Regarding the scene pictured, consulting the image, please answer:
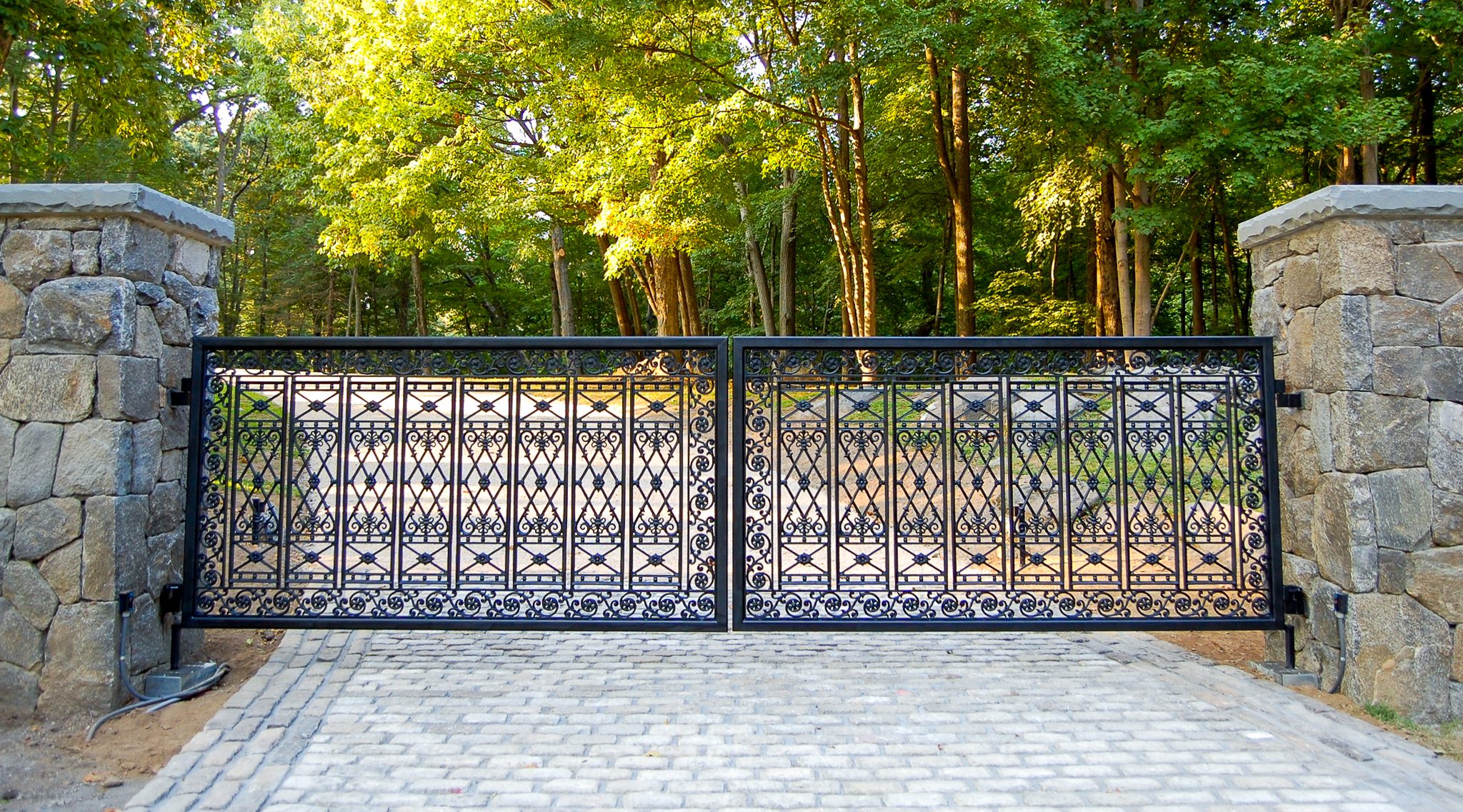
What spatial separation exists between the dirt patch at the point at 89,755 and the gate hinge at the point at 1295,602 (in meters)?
4.74

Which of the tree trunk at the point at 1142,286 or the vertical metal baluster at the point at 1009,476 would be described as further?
Answer: the tree trunk at the point at 1142,286

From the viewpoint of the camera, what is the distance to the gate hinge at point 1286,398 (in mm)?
3779

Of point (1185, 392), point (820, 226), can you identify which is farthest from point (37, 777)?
point (820, 226)

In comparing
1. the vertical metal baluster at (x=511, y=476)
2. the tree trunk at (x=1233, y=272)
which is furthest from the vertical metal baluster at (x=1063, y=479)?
the tree trunk at (x=1233, y=272)

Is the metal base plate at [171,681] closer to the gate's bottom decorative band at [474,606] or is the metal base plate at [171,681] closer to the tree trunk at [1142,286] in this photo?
the gate's bottom decorative band at [474,606]

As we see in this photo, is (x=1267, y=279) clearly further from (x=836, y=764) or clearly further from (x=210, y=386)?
(x=210, y=386)

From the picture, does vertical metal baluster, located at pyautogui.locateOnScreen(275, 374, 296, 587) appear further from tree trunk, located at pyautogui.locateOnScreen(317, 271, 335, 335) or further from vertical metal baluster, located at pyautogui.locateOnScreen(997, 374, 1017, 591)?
tree trunk, located at pyautogui.locateOnScreen(317, 271, 335, 335)

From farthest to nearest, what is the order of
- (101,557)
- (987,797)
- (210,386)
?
(210,386) → (101,557) → (987,797)

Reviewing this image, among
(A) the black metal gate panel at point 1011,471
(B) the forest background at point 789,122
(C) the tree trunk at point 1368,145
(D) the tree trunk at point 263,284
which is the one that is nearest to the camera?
(A) the black metal gate panel at point 1011,471

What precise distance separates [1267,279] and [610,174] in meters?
10.9

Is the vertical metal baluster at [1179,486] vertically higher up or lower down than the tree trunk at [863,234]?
lower down

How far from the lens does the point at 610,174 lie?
44.1ft

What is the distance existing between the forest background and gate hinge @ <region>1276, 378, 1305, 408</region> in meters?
6.97

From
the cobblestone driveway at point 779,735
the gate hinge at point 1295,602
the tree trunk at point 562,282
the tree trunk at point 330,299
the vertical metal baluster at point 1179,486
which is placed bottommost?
the cobblestone driveway at point 779,735
